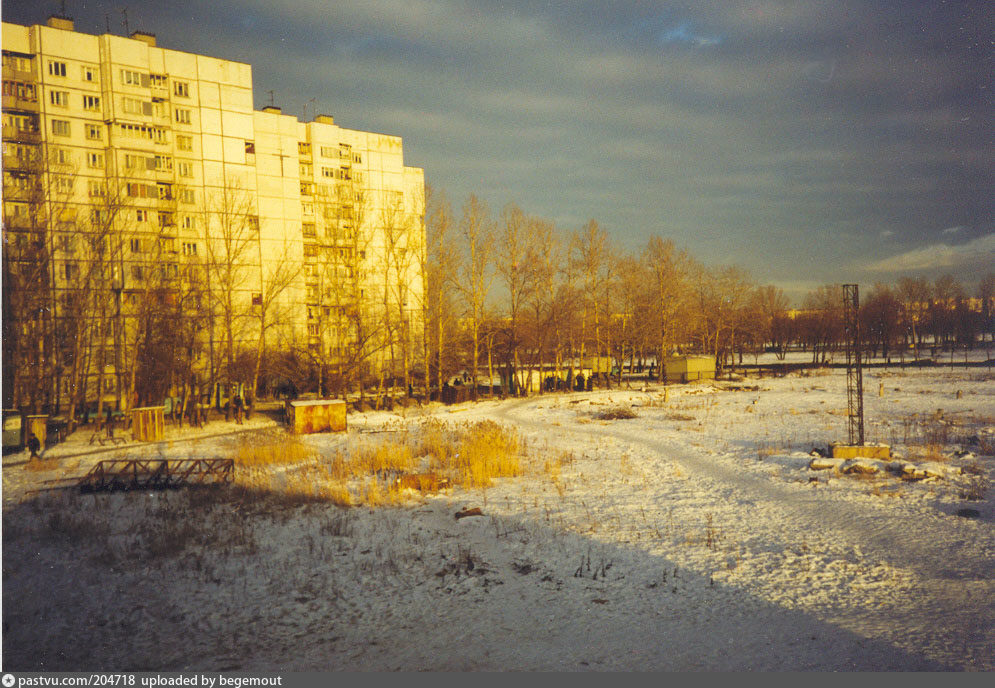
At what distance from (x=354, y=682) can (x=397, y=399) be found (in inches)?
1086

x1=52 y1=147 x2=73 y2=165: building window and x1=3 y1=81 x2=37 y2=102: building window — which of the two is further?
x1=3 y1=81 x2=37 y2=102: building window

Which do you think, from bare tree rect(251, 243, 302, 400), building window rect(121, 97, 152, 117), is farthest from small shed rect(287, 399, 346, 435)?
building window rect(121, 97, 152, 117)

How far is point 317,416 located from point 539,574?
15.6m

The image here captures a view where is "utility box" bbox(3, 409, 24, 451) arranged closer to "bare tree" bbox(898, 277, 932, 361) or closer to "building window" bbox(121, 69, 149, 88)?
"building window" bbox(121, 69, 149, 88)

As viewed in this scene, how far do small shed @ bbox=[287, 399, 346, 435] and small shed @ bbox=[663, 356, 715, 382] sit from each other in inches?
1221

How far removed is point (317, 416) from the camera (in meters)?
21.7

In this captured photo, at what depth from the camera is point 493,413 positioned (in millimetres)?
28578

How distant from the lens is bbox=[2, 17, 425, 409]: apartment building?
23578 mm

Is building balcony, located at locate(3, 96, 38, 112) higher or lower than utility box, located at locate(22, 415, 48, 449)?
higher

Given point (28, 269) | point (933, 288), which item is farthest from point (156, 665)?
point (933, 288)

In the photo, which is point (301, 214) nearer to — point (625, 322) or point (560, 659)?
point (625, 322)

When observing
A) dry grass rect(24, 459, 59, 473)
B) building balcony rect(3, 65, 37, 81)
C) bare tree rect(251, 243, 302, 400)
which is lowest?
dry grass rect(24, 459, 59, 473)

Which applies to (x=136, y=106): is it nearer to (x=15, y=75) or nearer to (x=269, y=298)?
(x=15, y=75)

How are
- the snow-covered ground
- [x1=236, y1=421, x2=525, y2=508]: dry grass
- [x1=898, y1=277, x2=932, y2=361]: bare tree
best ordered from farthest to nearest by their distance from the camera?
[x1=898, y1=277, x2=932, y2=361]: bare tree
[x1=236, y1=421, x2=525, y2=508]: dry grass
the snow-covered ground
